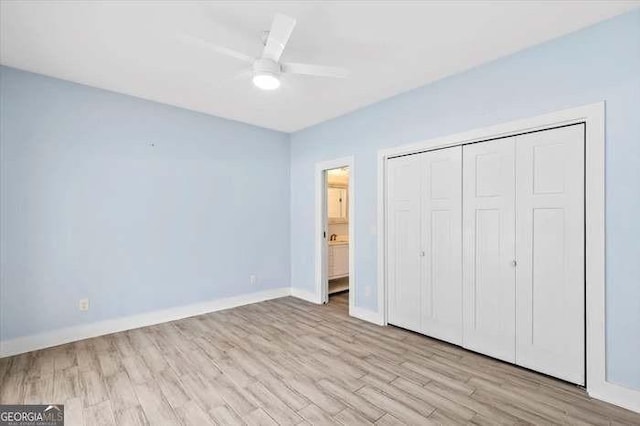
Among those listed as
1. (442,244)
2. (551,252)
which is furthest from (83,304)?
(551,252)

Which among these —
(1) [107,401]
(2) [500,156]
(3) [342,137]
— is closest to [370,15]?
(2) [500,156]

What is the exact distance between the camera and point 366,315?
3777 mm

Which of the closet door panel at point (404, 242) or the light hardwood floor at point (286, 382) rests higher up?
the closet door panel at point (404, 242)

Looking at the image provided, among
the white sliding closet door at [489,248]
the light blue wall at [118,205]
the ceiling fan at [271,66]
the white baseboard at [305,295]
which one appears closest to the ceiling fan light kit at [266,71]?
the ceiling fan at [271,66]

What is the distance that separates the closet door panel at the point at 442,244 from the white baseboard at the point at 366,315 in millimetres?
564

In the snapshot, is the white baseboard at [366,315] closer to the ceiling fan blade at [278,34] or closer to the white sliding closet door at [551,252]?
the white sliding closet door at [551,252]

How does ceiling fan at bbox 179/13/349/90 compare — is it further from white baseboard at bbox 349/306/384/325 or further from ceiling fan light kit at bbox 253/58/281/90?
white baseboard at bbox 349/306/384/325

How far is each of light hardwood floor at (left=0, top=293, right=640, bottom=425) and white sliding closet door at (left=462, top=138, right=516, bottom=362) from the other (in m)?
0.24

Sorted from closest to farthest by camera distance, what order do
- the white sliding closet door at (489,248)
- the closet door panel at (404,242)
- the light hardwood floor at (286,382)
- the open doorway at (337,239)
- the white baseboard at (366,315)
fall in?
the light hardwood floor at (286,382), the white sliding closet door at (489,248), the closet door panel at (404,242), the white baseboard at (366,315), the open doorway at (337,239)

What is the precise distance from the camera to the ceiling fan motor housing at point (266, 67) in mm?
2244

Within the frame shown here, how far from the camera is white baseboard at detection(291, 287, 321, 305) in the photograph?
15.0ft

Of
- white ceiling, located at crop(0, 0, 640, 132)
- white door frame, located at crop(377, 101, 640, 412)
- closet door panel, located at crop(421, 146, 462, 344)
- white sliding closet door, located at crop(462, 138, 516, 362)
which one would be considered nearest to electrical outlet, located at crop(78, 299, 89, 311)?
white ceiling, located at crop(0, 0, 640, 132)

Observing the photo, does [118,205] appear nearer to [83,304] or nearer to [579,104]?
[83,304]

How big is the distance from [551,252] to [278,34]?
2.63 meters
